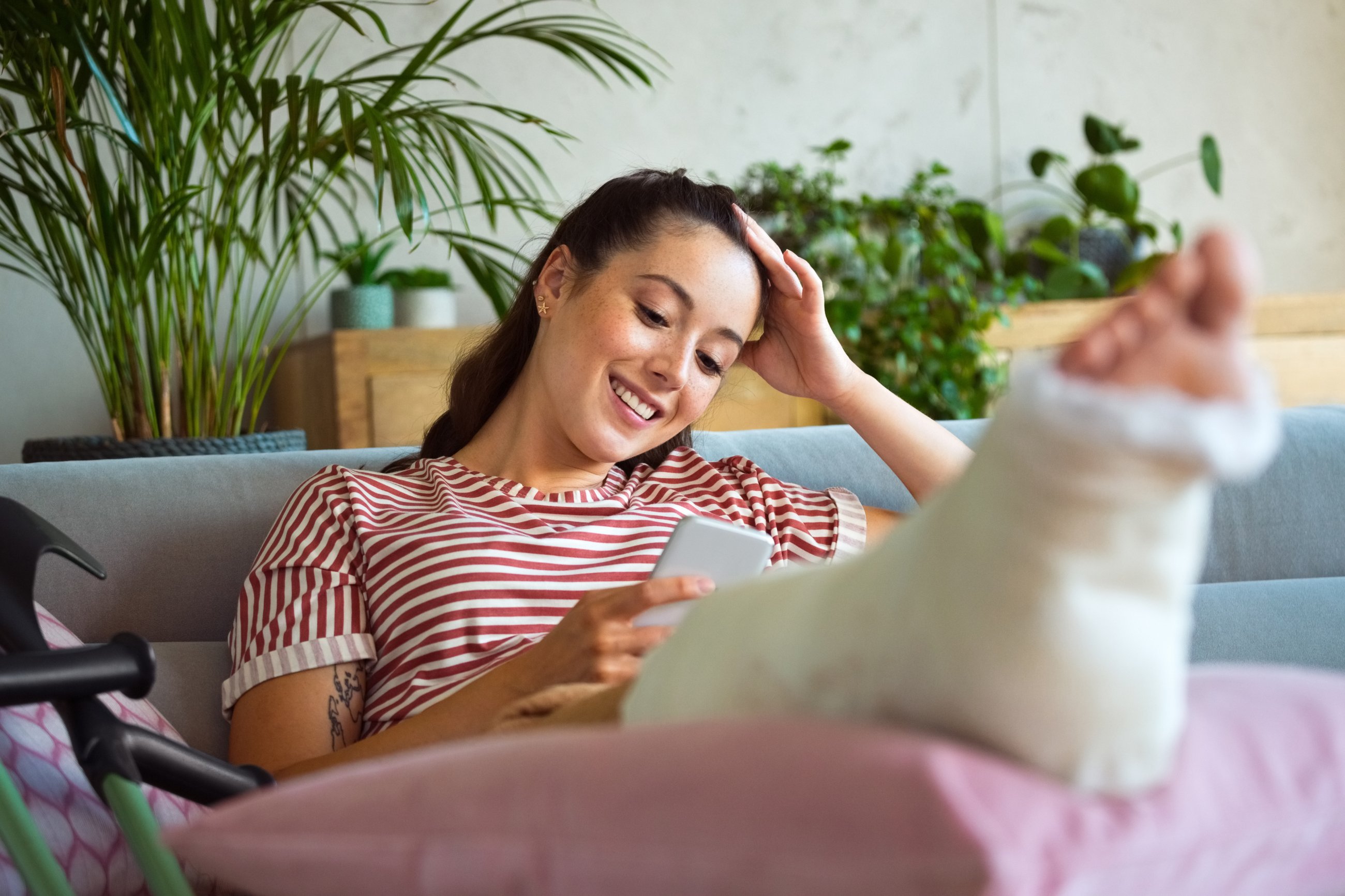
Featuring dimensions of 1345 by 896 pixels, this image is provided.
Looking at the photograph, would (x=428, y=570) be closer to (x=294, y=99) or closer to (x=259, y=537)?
(x=259, y=537)

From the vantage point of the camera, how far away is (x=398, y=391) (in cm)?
260

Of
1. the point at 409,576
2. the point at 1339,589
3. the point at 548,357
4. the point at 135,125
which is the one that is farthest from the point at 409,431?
the point at 1339,589

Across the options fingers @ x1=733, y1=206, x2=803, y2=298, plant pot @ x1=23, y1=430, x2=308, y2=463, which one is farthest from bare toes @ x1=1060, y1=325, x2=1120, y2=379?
plant pot @ x1=23, y1=430, x2=308, y2=463

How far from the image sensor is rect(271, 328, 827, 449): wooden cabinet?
8.46 feet

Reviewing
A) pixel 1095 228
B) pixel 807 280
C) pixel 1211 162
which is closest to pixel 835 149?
pixel 1095 228

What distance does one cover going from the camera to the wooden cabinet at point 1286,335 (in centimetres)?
294

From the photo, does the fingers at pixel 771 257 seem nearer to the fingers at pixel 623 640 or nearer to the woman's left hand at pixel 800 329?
the woman's left hand at pixel 800 329

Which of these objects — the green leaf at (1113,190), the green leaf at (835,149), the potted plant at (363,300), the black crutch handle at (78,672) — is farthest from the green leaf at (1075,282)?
the black crutch handle at (78,672)

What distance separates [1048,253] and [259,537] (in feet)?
Answer: 7.79

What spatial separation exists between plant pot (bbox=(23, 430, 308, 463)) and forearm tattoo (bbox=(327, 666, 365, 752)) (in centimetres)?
81

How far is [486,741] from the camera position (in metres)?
0.52

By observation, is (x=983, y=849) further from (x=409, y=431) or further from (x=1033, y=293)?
(x=1033, y=293)

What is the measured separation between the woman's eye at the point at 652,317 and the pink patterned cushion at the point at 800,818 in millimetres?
763

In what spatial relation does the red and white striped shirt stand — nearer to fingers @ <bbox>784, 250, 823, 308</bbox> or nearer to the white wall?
fingers @ <bbox>784, 250, 823, 308</bbox>
